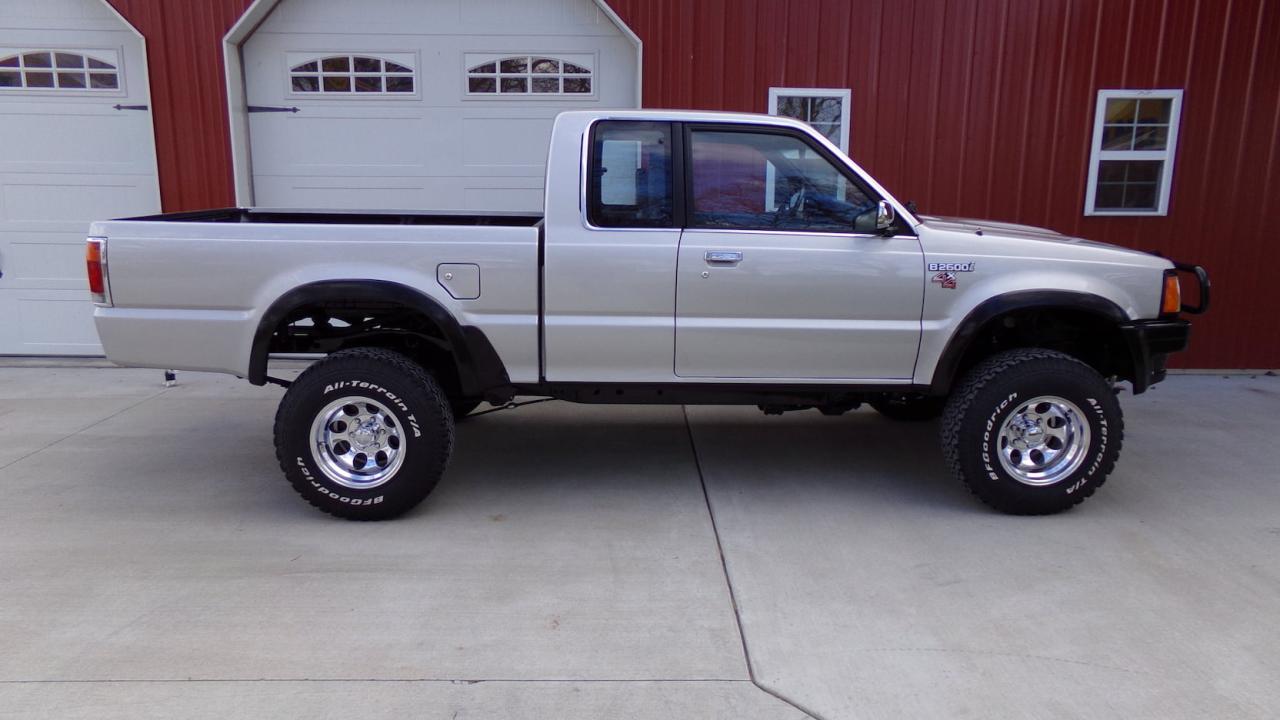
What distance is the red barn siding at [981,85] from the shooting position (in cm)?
723

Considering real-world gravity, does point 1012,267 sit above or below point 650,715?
above

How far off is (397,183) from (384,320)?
11.4 feet

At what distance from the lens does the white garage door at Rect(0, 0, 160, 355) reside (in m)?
7.47

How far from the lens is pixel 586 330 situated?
14.0 feet

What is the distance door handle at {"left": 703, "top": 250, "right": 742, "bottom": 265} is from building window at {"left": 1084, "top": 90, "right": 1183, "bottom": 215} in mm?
4748

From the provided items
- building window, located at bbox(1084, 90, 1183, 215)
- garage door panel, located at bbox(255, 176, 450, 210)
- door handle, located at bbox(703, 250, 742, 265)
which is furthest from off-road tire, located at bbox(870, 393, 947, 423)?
garage door panel, located at bbox(255, 176, 450, 210)

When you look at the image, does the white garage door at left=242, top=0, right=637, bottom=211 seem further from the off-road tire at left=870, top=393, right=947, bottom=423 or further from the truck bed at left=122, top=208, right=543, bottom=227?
the off-road tire at left=870, top=393, right=947, bottom=423

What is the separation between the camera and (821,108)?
7.39 metres

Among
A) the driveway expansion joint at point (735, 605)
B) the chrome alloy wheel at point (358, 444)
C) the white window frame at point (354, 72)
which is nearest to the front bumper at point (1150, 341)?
the driveway expansion joint at point (735, 605)

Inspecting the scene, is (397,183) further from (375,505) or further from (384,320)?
(375,505)

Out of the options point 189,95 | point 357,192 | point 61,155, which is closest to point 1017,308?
point 357,192

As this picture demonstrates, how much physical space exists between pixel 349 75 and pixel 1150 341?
6370 millimetres

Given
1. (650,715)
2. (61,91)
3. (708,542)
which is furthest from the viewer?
(61,91)

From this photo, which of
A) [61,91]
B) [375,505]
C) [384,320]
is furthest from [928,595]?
[61,91]
